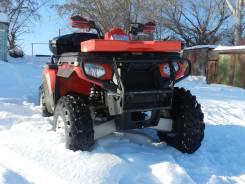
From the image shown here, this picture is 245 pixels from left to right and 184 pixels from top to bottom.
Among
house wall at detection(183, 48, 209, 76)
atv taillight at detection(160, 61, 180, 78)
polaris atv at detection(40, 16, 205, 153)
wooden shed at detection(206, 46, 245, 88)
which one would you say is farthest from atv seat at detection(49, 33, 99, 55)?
house wall at detection(183, 48, 209, 76)

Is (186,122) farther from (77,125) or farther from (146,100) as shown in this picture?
(77,125)

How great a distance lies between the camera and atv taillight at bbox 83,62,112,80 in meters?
3.46

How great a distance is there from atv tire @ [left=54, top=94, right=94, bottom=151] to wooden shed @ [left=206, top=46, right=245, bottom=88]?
10840 mm

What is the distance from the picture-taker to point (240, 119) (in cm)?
642

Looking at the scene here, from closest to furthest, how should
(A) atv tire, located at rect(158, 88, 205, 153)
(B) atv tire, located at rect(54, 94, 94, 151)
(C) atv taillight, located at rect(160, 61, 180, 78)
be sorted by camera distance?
(B) atv tire, located at rect(54, 94, 94, 151) < (C) atv taillight, located at rect(160, 61, 180, 78) < (A) atv tire, located at rect(158, 88, 205, 153)

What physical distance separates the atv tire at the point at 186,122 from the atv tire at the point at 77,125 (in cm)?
93

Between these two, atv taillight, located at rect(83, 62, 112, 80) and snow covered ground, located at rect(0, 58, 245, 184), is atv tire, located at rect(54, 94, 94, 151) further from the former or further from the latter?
atv taillight, located at rect(83, 62, 112, 80)

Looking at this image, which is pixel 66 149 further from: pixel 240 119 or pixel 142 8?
pixel 142 8

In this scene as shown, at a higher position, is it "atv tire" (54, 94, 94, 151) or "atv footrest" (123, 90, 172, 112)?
"atv footrest" (123, 90, 172, 112)

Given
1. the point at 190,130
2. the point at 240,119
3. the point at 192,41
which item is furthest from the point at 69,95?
the point at 192,41

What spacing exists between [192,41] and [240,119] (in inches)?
960

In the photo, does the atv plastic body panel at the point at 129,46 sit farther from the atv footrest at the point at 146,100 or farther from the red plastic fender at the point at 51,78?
the red plastic fender at the point at 51,78

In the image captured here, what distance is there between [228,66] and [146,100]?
37.2ft

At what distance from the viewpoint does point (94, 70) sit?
3482mm
